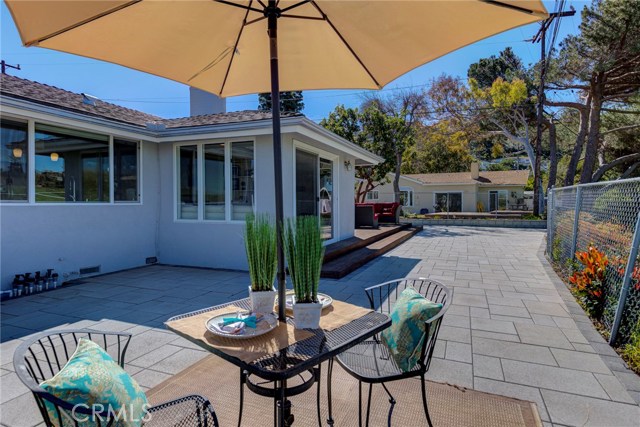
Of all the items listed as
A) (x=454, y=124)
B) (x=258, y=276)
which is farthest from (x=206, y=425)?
(x=454, y=124)

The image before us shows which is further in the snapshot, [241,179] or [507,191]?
[507,191]

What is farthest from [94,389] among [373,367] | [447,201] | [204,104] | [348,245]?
[447,201]

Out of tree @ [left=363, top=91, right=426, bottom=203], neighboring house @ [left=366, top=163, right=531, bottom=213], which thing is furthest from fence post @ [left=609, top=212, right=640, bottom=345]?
neighboring house @ [left=366, top=163, right=531, bottom=213]

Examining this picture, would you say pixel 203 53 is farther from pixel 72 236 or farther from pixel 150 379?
pixel 72 236

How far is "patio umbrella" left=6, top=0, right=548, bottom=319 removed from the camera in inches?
75.4

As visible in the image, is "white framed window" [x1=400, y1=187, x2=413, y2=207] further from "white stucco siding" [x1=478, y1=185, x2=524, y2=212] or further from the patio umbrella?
the patio umbrella

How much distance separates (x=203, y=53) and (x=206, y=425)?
240cm

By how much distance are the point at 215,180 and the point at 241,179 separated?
596mm

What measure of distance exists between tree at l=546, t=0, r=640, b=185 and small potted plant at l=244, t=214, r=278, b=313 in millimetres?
15896

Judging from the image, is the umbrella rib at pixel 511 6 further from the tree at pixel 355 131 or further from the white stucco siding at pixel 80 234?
the tree at pixel 355 131

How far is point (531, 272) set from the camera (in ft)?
20.9

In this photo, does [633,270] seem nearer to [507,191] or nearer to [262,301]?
[262,301]

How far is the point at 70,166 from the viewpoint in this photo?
592 cm

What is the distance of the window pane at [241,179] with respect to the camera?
21.7ft
